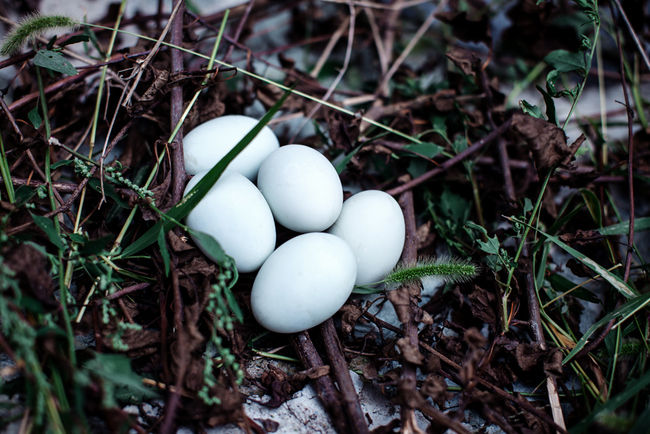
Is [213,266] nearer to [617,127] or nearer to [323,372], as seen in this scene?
[323,372]

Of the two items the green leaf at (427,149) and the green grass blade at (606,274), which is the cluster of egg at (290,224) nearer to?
the green leaf at (427,149)

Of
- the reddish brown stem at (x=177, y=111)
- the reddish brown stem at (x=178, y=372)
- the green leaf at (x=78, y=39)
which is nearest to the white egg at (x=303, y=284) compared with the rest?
the reddish brown stem at (x=178, y=372)

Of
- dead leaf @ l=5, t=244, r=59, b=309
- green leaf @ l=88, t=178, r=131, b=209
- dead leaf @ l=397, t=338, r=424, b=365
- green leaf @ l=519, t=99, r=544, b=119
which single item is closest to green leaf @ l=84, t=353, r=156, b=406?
dead leaf @ l=5, t=244, r=59, b=309

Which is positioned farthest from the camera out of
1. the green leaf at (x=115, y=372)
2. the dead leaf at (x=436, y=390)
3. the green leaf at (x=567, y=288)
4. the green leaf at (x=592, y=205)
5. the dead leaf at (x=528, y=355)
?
the green leaf at (x=592, y=205)

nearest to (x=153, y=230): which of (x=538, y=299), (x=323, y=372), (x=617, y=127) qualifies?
(x=323, y=372)

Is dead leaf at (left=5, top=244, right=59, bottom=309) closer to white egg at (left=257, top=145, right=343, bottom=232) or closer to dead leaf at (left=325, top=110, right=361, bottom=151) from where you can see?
white egg at (left=257, top=145, right=343, bottom=232)

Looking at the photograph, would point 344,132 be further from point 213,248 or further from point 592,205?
point 592,205
